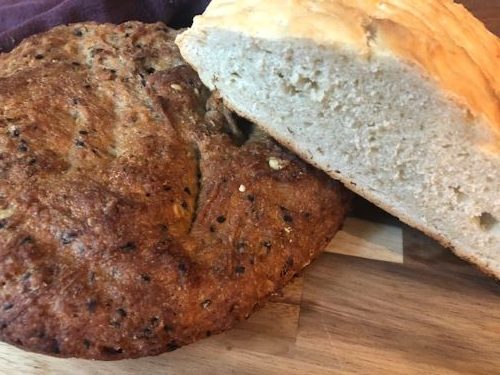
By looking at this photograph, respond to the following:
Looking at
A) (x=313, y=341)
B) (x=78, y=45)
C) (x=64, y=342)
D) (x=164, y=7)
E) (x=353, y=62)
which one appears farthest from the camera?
(x=164, y=7)

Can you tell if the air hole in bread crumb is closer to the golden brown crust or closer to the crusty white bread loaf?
the crusty white bread loaf

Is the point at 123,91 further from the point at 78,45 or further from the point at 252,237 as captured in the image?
the point at 252,237

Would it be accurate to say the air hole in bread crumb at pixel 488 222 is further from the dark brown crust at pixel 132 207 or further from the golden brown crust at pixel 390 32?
the dark brown crust at pixel 132 207

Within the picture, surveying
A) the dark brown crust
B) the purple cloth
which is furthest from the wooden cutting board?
the purple cloth

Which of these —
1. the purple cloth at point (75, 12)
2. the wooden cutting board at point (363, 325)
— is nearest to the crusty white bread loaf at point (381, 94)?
the wooden cutting board at point (363, 325)

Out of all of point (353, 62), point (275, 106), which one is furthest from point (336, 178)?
point (353, 62)
